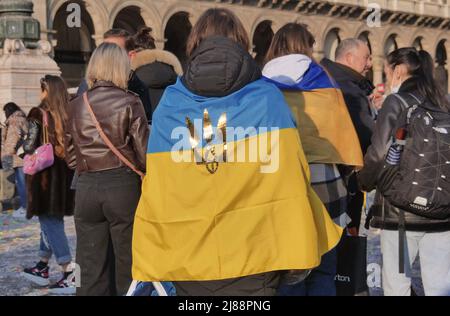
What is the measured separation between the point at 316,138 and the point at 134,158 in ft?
3.36

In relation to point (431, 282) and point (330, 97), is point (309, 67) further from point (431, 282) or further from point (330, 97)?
point (431, 282)

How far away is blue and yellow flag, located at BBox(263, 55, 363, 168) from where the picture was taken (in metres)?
4.19

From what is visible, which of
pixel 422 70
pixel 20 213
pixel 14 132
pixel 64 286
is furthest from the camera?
pixel 14 132

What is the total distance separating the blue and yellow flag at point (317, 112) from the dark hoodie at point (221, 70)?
2.64ft

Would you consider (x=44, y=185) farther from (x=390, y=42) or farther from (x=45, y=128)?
(x=390, y=42)

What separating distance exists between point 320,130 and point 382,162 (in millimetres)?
352

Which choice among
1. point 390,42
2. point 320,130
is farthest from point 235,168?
point 390,42

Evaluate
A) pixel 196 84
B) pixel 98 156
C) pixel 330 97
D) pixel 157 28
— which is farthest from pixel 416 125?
pixel 157 28

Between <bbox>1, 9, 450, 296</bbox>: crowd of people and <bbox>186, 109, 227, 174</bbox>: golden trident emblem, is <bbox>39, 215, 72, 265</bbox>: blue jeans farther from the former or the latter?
<bbox>186, 109, 227, 174</bbox>: golden trident emblem

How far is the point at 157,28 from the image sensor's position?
79.0 feet

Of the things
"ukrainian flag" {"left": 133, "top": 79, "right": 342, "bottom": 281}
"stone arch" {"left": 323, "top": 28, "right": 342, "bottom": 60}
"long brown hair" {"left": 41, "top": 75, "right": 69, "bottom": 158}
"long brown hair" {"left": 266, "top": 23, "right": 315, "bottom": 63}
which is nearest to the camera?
"ukrainian flag" {"left": 133, "top": 79, "right": 342, "bottom": 281}

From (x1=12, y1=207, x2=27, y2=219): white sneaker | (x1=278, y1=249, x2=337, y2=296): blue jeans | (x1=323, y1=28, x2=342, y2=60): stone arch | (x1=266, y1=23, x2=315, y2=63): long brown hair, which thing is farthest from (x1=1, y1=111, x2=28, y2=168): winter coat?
(x1=323, y1=28, x2=342, y2=60): stone arch

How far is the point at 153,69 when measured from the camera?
528 centimetres

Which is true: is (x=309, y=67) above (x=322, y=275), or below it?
above
